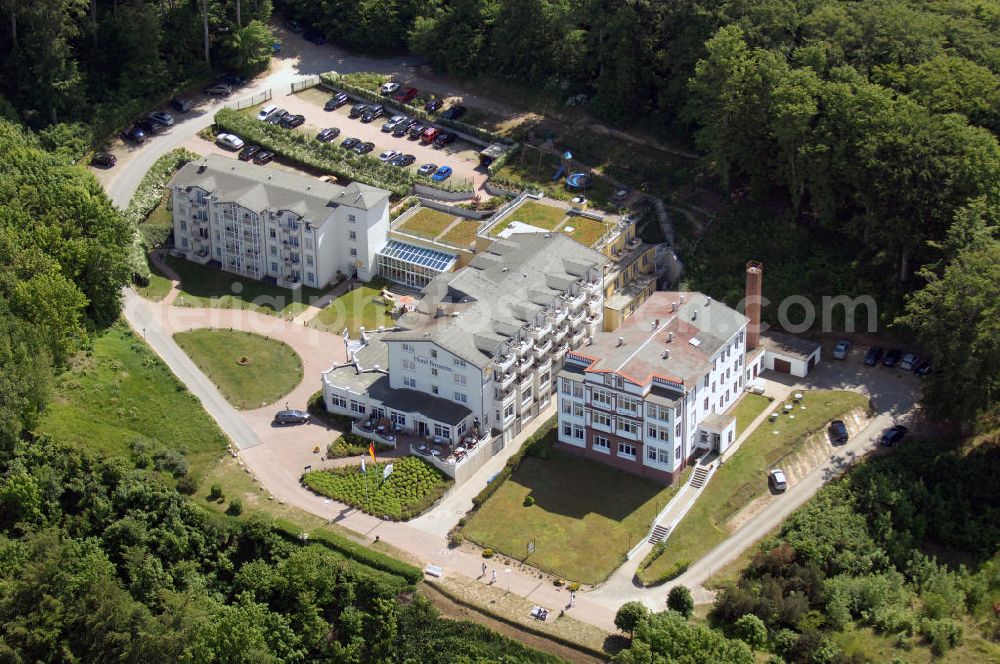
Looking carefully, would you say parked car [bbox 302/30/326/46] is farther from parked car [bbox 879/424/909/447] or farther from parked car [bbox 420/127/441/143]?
parked car [bbox 879/424/909/447]

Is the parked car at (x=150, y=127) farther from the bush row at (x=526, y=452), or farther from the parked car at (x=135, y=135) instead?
the bush row at (x=526, y=452)

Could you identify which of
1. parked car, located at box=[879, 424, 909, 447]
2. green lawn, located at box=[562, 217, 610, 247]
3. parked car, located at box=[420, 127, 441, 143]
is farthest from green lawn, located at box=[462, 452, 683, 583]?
parked car, located at box=[420, 127, 441, 143]

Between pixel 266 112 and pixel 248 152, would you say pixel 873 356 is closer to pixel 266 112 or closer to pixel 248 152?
pixel 248 152

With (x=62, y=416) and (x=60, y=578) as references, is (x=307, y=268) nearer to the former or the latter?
(x=62, y=416)

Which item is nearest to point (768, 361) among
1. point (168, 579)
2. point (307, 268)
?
point (307, 268)

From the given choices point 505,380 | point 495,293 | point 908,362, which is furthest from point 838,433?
point 495,293
